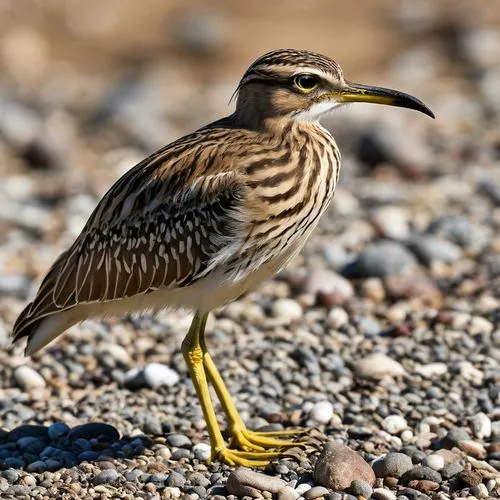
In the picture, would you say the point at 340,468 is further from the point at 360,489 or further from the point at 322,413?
the point at 322,413

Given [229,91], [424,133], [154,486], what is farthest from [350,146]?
[154,486]

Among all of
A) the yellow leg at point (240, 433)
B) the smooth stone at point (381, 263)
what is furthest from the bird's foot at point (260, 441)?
the smooth stone at point (381, 263)

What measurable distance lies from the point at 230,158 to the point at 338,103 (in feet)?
2.42

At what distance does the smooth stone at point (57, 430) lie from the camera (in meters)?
7.00

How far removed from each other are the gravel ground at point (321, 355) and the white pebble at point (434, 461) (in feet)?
0.04

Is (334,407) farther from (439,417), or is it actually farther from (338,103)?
(338,103)

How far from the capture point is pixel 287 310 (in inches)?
355

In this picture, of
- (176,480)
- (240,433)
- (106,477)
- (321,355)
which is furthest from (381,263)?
(106,477)

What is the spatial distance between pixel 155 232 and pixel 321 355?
1.87 m

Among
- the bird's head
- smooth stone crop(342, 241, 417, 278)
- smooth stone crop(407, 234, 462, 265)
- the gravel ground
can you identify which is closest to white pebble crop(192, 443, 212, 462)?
the gravel ground

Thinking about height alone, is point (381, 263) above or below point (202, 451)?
above

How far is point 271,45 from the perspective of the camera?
64.4 feet

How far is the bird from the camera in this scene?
20.9 ft

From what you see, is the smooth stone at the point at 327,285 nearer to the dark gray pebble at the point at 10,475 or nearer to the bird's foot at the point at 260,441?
the bird's foot at the point at 260,441
